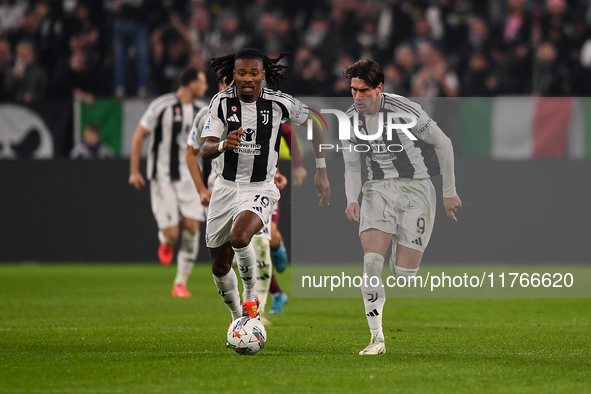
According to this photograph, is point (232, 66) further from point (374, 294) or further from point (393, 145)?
point (374, 294)

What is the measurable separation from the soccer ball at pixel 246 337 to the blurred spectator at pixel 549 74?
31.4ft

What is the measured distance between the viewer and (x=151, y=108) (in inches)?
408

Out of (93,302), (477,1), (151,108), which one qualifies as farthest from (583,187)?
(93,302)

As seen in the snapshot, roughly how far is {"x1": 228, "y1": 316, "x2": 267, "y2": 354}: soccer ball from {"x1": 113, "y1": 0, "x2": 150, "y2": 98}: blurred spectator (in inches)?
357

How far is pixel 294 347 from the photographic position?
6.20m

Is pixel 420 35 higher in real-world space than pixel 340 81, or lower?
higher

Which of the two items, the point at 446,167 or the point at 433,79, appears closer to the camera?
the point at 446,167

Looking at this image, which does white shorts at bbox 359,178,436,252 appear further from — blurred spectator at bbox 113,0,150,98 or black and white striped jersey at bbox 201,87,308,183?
blurred spectator at bbox 113,0,150,98

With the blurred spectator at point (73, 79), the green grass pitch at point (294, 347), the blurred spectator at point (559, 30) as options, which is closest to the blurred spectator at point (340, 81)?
the blurred spectator at point (559, 30)

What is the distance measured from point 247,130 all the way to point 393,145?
97 centimetres

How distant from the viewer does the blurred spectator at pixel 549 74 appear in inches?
561

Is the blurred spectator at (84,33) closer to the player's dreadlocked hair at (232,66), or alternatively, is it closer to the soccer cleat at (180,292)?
the soccer cleat at (180,292)

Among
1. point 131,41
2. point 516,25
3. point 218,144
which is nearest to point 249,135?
point 218,144

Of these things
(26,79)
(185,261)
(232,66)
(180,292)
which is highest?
(26,79)
